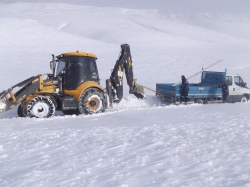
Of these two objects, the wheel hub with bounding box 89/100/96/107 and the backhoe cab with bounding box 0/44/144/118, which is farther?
the wheel hub with bounding box 89/100/96/107

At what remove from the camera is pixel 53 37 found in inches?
1598

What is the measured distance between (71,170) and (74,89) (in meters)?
6.15

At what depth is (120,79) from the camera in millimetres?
12719

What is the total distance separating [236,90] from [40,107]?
975 centimetres

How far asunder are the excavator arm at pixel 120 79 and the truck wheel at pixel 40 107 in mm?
2672

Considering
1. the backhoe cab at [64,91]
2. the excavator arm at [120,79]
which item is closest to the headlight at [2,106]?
the backhoe cab at [64,91]

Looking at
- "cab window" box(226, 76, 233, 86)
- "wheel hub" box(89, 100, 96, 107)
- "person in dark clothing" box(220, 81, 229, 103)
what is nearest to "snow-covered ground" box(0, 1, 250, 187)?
"wheel hub" box(89, 100, 96, 107)

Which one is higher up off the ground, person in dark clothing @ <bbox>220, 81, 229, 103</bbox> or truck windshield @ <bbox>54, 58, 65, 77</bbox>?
truck windshield @ <bbox>54, 58, 65, 77</bbox>

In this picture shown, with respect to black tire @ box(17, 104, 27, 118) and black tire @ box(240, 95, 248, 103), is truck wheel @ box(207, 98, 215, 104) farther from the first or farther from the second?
black tire @ box(17, 104, 27, 118)

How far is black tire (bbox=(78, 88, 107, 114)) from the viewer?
10.9m

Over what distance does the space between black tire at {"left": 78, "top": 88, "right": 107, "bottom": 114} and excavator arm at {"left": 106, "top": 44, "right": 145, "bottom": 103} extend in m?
0.95

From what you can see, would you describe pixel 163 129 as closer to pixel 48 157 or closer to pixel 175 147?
pixel 175 147

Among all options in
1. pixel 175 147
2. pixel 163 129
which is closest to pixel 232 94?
pixel 163 129

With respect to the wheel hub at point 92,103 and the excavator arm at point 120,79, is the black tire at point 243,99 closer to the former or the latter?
the excavator arm at point 120,79
